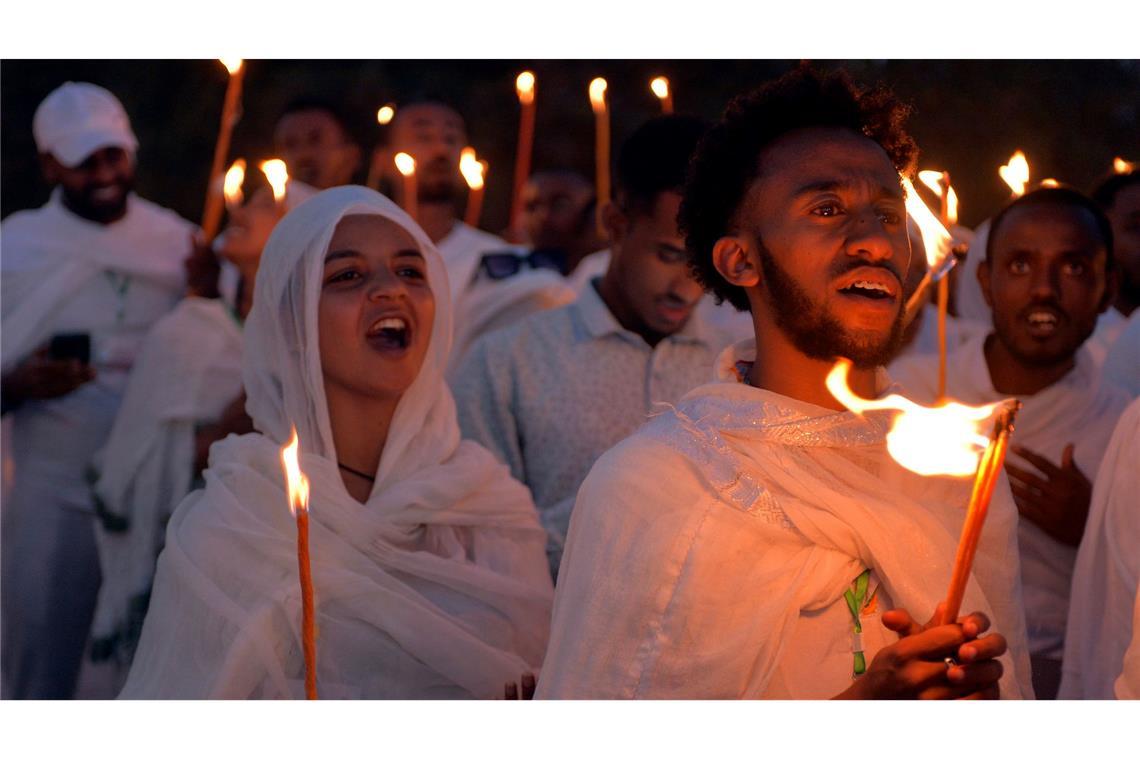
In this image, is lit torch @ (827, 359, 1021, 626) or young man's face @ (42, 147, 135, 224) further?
young man's face @ (42, 147, 135, 224)

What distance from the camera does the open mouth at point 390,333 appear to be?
3789mm

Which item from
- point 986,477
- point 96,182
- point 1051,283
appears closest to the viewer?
point 986,477

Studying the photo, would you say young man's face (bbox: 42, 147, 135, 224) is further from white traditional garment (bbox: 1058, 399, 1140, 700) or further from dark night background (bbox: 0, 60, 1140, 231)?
dark night background (bbox: 0, 60, 1140, 231)

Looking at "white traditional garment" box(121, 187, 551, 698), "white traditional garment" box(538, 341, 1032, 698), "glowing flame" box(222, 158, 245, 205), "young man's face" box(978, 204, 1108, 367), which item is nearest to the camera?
"white traditional garment" box(538, 341, 1032, 698)

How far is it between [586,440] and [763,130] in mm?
1599

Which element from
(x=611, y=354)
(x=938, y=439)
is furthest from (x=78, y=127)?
(x=938, y=439)

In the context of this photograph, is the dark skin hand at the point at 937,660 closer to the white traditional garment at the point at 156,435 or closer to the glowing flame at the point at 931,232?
the glowing flame at the point at 931,232

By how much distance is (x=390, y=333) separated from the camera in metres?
3.82

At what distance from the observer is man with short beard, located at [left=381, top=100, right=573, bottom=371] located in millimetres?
5797

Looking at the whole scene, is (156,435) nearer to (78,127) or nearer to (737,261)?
(78,127)

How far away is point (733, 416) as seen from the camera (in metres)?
2.96

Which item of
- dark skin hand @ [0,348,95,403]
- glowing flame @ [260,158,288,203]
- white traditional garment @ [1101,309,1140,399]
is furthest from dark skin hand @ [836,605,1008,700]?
dark skin hand @ [0,348,95,403]

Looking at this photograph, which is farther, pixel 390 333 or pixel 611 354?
pixel 611 354

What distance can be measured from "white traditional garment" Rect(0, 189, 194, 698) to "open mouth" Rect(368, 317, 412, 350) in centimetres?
209
